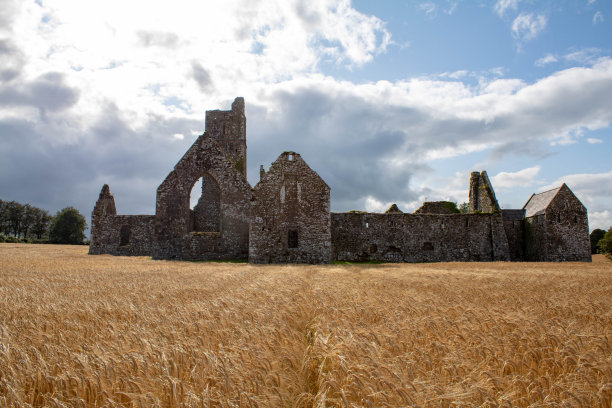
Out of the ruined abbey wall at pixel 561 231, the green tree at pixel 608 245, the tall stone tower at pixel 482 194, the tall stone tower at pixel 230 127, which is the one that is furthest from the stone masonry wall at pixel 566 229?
the tall stone tower at pixel 230 127

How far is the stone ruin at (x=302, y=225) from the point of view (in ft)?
74.6

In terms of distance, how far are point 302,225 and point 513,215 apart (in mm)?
23403

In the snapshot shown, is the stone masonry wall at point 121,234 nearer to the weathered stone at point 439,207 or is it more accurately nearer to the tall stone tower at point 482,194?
the weathered stone at point 439,207

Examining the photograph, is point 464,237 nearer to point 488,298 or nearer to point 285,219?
point 285,219

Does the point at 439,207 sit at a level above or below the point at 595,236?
above

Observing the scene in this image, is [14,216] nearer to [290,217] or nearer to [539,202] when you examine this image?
[290,217]

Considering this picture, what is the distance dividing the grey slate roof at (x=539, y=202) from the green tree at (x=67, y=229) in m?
73.9

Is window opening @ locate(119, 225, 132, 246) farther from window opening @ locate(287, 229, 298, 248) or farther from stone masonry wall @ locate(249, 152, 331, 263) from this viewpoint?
window opening @ locate(287, 229, 298, 248)

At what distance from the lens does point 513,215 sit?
3362cm

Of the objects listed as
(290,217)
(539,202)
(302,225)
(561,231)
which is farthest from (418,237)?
(539,202)

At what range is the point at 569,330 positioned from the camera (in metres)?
3.95

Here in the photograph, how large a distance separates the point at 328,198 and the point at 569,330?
19305 millimetres

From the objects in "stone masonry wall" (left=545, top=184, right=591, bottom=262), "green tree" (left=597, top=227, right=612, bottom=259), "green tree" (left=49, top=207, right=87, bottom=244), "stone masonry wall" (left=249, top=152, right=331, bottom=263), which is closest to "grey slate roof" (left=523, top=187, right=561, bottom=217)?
"stone masonry wall" (left=545, top=184, right=591, bottom=262)

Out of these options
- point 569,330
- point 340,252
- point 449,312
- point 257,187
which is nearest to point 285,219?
point 257,187
